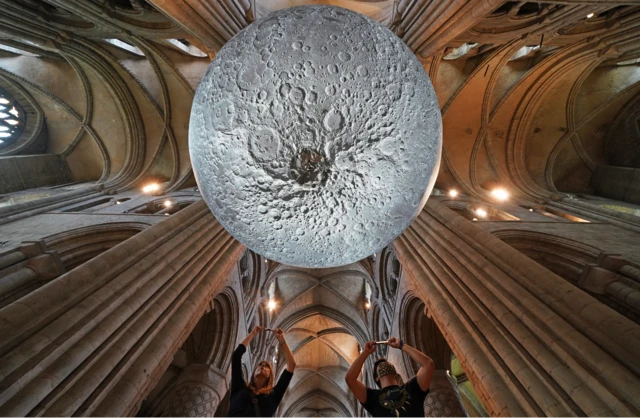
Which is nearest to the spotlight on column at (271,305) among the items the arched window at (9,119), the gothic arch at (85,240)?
the gothic arch at (85,240)

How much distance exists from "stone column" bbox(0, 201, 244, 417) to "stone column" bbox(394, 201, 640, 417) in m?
3.46

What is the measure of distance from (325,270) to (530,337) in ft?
30.1

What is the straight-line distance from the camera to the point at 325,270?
38.1 feet

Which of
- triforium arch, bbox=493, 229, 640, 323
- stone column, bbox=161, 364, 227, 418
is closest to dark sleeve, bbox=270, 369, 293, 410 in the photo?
stone column, bbox=161, 364, 227, 418

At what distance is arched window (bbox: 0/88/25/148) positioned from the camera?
10.0 meters

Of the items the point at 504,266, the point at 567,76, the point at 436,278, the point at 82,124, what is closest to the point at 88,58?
the point at 82,124

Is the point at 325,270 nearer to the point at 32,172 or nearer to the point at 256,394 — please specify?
the point at 256,394

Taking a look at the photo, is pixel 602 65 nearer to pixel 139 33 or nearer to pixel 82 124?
pixel 139 33

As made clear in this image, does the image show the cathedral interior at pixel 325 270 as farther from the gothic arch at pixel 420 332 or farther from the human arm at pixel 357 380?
the human arm at pixel 357 380

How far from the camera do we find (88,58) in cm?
849

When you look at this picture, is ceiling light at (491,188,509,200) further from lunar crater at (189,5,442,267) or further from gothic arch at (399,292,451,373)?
lunar crater at (189,5,442,267)

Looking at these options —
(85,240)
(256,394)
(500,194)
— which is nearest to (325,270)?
(500,194)

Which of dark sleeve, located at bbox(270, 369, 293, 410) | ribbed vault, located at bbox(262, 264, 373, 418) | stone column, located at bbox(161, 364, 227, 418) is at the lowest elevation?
ribbed vault, located at bbox(262, 264, 373, 418)

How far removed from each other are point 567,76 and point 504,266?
900cm
